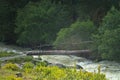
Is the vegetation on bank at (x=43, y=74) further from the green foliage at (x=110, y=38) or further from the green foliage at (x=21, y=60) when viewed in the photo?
the green foliage at (x=110, y=38)

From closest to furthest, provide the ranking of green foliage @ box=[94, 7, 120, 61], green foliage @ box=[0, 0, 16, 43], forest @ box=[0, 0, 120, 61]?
green foliage @ box=[94, 7, 120, 61]
forest @ box=[0, 0, 120, 61]
green foliage @ box=[0, 0, 16, 43]

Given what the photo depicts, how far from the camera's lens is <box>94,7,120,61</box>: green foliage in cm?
2545

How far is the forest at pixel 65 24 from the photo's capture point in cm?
2636

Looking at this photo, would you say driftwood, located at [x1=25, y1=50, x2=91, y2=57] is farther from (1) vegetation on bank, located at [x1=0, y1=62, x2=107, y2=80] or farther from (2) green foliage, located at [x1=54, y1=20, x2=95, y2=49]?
(1) vegetation on bank, located at [x1=0, y1=62, x2=107, y2=80]

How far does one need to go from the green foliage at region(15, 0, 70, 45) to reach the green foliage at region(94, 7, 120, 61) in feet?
20.2

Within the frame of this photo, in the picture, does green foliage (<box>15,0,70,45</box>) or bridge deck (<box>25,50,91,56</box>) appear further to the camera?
green foliage (<box>15,0,70,45</box>)

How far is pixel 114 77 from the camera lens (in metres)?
20.8

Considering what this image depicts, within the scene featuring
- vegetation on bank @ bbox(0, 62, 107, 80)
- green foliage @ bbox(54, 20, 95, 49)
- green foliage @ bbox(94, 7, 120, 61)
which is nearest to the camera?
vegetation on bank @ bbox(0, 62, 107, 80)

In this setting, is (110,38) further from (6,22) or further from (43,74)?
(6,22)

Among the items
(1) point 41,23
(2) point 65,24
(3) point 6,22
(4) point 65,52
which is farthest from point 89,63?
(3) point 6,22

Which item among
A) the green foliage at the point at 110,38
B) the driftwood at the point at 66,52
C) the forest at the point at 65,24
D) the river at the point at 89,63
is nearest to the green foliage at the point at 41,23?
the forest at the point at 65,24

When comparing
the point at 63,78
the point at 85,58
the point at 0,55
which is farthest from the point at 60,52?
the point at 63,78

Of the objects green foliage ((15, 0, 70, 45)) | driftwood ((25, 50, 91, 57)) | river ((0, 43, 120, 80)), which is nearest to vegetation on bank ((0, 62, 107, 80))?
river ((0, 43, 120, 80))

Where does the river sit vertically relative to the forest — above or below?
below
